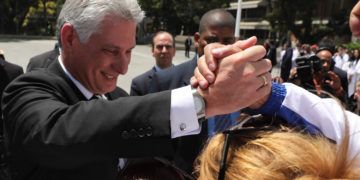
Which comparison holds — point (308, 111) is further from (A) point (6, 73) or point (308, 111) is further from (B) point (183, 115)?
(A) point (6, 73)

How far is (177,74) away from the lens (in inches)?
142

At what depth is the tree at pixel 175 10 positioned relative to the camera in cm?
4212

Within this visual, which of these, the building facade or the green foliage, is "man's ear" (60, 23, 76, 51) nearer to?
the building facade

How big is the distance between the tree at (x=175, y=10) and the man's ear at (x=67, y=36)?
133ft

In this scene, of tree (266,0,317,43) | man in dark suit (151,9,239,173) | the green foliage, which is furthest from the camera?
the green foliage

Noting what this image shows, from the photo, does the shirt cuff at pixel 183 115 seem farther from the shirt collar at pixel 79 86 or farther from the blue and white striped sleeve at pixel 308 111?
the shirt collar at pixel 79 86

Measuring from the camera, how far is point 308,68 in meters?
4.34

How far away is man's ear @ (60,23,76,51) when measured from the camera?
5.80 feet

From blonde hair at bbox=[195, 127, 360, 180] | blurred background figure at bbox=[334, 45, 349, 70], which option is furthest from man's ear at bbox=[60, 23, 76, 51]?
blurred background figure at bbox=[334, 45, 349, 70]

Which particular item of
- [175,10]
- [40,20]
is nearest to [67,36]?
[175,10]

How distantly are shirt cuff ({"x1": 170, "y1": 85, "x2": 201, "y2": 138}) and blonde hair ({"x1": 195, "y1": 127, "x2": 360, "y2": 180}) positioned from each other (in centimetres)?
8

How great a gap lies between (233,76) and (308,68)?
347cm

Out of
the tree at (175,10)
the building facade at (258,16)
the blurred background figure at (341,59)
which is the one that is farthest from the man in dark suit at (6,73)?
the building facade at (258,16)

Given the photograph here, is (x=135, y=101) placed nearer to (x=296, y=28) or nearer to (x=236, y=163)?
(x=236, y=163)
